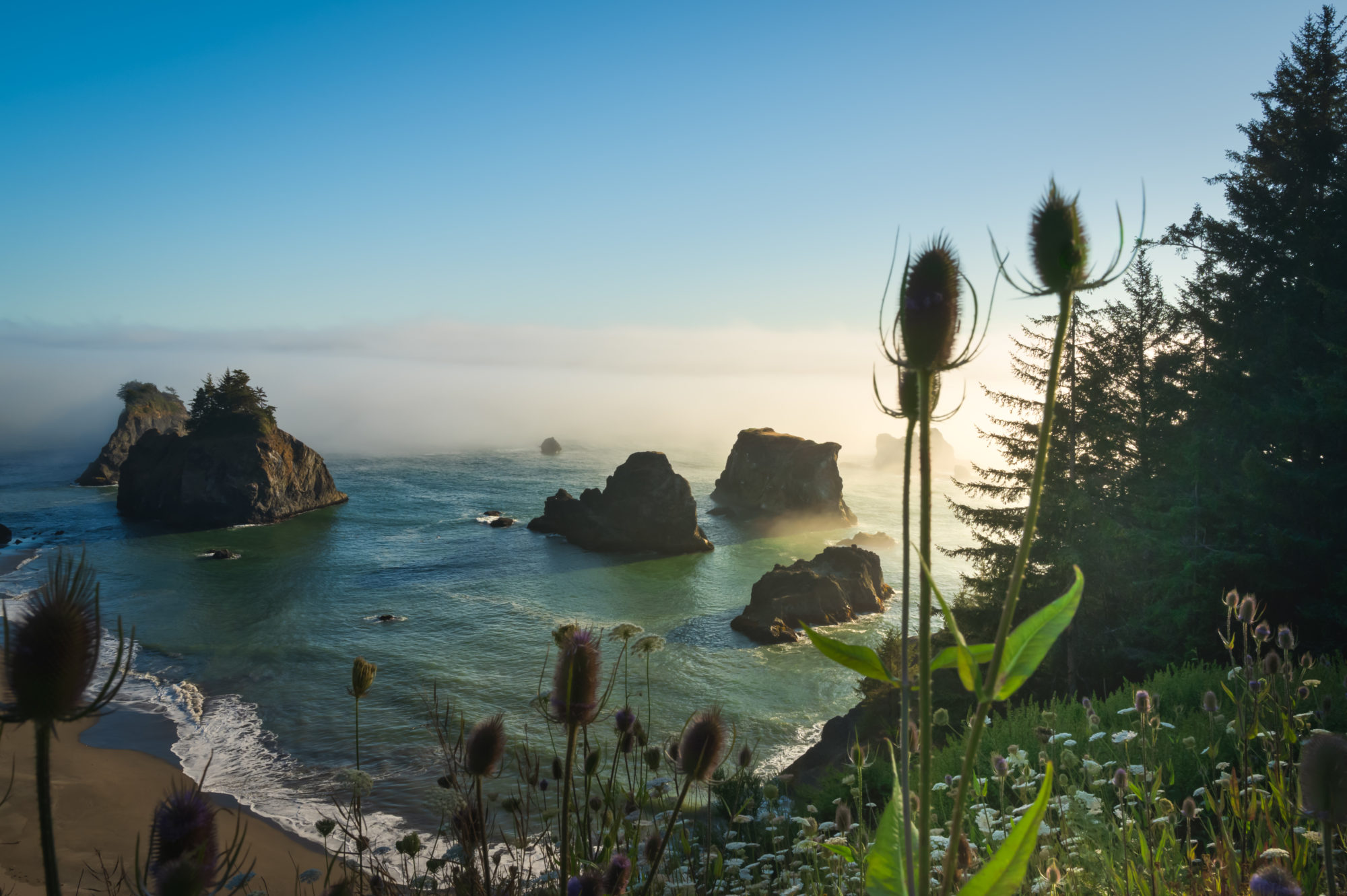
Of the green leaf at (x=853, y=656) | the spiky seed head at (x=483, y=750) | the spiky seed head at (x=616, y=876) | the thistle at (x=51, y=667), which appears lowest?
the spiky seed head at (x=616, y=876)

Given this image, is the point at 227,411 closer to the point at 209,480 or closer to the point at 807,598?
the point at 209,480

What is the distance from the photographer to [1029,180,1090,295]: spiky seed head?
4.28 ft

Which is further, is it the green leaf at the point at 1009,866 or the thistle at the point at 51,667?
the thistle at the point at 51,667

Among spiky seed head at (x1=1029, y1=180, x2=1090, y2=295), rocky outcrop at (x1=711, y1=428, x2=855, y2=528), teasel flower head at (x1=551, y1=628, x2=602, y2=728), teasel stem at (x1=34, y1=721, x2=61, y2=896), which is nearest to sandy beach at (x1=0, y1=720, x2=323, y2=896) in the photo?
teasel flower head at (x1=551, y1=628, x2=602, y2=728)

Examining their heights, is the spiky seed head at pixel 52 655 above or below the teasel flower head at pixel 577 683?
above

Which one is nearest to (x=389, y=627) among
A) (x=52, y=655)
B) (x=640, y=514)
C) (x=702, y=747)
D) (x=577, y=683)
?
(x=640, y=514)

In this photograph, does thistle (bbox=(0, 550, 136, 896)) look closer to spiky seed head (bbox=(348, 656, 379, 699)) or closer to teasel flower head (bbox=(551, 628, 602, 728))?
teasel flower head (bbox=(551, 628, 602, 728))

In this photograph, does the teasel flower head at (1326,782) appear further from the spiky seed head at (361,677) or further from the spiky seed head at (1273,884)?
the spiky seed head at (361,677)

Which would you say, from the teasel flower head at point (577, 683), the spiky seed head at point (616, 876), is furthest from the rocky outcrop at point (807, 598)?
the teasel flower head at point (577, 683)

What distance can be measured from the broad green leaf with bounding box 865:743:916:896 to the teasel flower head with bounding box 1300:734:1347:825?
4.56 ft

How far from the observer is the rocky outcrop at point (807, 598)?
112 ft

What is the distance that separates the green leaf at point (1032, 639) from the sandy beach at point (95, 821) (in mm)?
13852

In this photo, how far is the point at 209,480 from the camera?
56750 millimetres

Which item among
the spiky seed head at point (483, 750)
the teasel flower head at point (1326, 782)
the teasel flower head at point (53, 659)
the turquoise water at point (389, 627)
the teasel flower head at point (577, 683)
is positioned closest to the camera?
the teasel flower head at point (53, 659)
